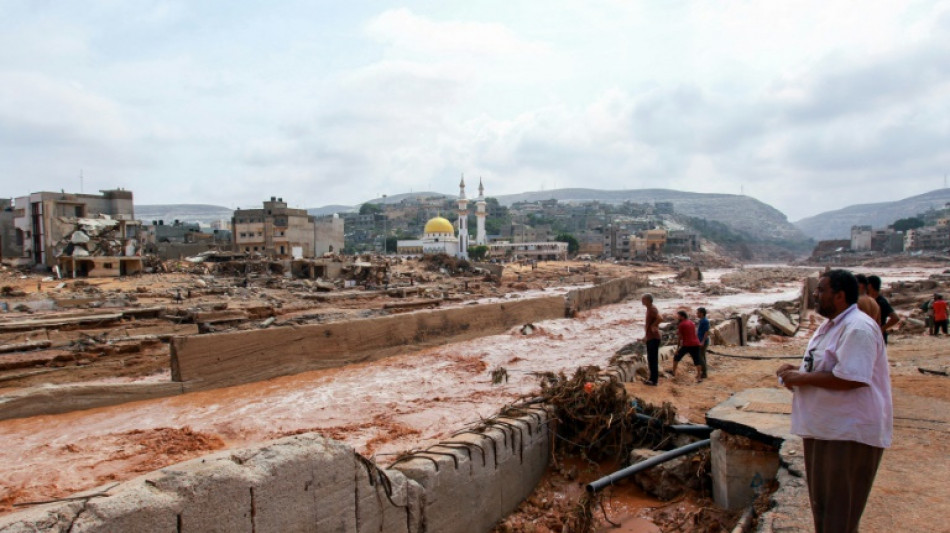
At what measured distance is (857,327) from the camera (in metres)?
2.72

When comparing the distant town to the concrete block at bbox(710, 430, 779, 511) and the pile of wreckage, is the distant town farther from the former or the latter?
the concrete block at bbox(710, 430, 779, 511)

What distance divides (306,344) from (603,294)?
63.1 feet

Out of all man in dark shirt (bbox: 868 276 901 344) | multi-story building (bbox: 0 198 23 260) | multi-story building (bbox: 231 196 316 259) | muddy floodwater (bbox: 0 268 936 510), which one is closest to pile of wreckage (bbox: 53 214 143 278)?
multi-story building (bbox: 0 198 23 260)

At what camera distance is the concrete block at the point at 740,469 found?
450 cm

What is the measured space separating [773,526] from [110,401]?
949cm

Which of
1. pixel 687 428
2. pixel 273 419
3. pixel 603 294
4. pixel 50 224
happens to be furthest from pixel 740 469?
pixel 50 224

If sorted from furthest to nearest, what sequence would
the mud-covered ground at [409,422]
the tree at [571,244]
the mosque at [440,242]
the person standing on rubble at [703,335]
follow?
1. the tree at [571,244]
2. the mosque at [440,242]
3. the person standing on rubble at [703,335]
4. the mud-covered ground at [409,422]

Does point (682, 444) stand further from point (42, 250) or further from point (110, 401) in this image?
point (42, 250)

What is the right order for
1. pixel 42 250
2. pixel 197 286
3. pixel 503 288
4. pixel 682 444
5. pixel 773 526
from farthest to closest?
pixel 503 288
pixel 42 250
pixel 197 286
pixel 682 444
pixel 773 526

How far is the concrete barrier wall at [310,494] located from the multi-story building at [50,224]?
30.1 m

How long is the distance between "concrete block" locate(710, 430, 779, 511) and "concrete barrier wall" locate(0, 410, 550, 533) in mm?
1794

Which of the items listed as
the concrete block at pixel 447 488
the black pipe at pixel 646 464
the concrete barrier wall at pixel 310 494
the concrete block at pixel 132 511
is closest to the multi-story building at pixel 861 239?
the black pipe at pixel 646 464

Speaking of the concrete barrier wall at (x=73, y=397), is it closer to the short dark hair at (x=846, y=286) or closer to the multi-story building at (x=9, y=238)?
the short dark hair at (x=846, y=286)

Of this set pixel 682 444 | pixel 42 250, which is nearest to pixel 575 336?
pixel 682 444
